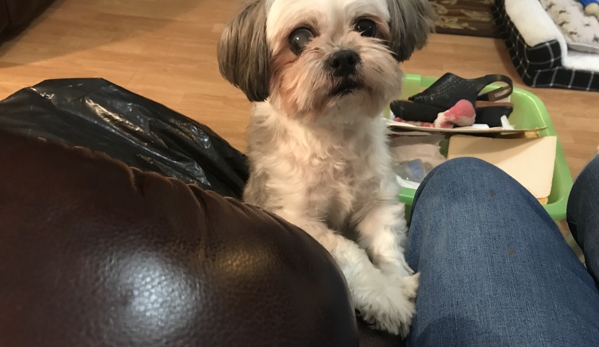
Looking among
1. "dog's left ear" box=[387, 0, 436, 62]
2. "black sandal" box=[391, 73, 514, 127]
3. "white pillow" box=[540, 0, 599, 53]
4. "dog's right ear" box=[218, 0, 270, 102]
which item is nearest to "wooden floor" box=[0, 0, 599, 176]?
"white pillow" box=[540, 0, 599, 53]

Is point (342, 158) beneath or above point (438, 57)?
above

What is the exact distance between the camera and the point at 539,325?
0.70m

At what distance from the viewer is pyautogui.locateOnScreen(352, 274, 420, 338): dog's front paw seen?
0.86m

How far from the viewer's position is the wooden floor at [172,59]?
225 centimetres

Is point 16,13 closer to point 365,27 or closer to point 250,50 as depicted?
point 250,50

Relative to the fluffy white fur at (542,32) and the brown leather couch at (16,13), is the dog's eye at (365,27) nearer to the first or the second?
the fluffy white fur at (542,32)

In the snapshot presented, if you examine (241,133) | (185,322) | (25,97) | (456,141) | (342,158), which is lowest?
(241,133)

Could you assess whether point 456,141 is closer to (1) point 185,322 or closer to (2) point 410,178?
(2) point 410,178

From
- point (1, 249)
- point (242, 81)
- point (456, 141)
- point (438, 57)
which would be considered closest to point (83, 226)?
point (1, 249)

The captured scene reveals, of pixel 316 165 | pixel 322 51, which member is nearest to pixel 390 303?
pixel 316 165

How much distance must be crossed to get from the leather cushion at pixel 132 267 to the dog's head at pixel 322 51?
601 mm

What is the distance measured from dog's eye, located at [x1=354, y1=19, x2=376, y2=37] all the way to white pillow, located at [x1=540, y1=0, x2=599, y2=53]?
1812 mm

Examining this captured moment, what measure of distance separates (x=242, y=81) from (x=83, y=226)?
76cm

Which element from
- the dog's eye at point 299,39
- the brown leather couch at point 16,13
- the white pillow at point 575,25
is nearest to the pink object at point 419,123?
the dog's eye at point 299,39
